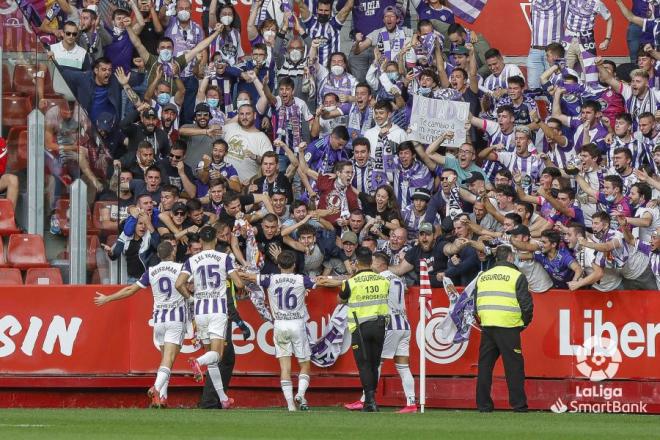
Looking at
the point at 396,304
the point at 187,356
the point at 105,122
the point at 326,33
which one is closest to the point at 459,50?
the point at 326,33

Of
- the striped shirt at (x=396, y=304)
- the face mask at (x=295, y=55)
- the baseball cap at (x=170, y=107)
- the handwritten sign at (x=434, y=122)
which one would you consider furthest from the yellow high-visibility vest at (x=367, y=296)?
the face mask at (x=295, y=55)

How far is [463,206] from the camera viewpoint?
21.8m

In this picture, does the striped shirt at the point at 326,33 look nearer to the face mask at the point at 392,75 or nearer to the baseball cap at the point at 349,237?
the face mask at the point at 392,75

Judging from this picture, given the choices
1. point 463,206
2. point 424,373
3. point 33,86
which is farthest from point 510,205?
point 33,86

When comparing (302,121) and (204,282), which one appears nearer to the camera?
(204,282)

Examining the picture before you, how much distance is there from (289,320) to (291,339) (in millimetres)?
244

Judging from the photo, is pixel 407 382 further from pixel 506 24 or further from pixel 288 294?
pixel 506 24

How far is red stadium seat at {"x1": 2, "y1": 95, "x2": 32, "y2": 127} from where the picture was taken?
2211 cm

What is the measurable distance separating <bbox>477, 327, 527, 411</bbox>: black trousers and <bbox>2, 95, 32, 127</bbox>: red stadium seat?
753 cm

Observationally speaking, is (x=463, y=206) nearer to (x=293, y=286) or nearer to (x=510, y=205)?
(x=510, y=205)

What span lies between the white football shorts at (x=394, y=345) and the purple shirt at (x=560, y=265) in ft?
6.77

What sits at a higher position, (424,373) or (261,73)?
(261,73)

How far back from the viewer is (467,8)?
2603 cm

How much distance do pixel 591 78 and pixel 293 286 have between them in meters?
7.84
